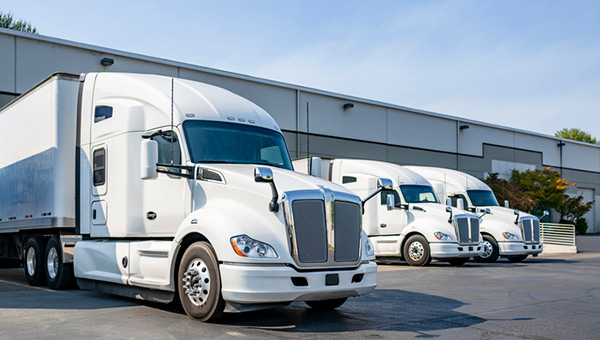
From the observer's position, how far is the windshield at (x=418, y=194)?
19281 millimetres

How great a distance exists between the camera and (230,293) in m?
7.41

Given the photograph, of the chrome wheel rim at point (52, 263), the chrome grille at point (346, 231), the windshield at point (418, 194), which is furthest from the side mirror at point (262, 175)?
the windshield at point (418, 194)

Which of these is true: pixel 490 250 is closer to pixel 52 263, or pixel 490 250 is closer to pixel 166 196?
pixel 52 263

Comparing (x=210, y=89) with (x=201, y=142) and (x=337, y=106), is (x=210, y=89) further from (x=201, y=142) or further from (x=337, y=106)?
(x=337, y=106)

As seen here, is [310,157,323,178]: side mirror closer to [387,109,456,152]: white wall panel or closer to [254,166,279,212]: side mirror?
[254,166,279,212]: side mirror

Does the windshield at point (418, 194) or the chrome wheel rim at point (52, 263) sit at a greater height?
the windshield at point (418, 194)

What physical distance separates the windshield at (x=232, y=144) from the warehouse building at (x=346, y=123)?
4661 mm

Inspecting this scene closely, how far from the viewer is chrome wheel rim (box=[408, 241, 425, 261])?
738 inches

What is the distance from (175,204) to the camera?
8812mm

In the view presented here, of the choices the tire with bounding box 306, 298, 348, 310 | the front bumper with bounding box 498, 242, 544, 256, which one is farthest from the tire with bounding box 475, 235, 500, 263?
the tire with bounding box 306, 298, 348, 310

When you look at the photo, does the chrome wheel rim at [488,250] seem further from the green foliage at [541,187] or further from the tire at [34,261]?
the green foliage at [541,187]

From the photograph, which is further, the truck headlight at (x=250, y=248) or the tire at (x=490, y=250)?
the tire at (x=490, y=250)

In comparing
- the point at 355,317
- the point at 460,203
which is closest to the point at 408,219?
the point at 460,203

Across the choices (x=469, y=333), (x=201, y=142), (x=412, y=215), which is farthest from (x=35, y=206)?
(x=412, y=215)
